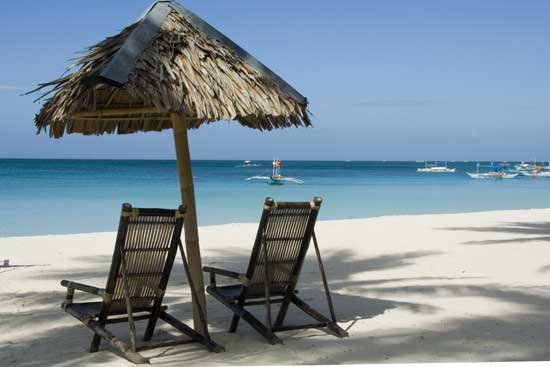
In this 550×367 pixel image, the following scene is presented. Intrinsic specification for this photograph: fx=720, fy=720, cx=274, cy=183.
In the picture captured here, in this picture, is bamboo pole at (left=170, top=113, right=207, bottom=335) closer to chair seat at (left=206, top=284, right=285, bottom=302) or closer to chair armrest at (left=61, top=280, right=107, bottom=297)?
chair seat at (left=206, top=284, right=285, bottom=302)

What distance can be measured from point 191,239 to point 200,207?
18.1 meters

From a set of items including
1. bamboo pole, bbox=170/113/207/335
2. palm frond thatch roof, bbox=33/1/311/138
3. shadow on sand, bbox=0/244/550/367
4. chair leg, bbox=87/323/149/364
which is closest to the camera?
chair leg, bbox=87/323/149/364

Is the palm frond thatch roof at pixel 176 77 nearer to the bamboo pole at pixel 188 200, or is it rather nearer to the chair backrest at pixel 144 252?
the bamboo pole at pixel 188 200

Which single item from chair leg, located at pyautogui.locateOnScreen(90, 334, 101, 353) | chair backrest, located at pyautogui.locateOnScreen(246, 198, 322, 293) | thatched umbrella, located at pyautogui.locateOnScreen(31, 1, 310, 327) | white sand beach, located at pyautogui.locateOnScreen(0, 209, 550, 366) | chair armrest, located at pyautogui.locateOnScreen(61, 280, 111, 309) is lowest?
white sand beach, located at pyautogui.locateOnScreen(0, 209, 550, 366)

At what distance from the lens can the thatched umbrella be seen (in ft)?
12.0

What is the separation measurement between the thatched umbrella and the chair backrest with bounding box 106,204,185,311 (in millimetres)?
430

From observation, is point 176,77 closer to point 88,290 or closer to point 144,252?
point 144,252

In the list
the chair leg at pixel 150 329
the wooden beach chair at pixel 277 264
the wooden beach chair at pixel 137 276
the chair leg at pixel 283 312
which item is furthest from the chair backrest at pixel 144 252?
the chair leg at pixel 283 312

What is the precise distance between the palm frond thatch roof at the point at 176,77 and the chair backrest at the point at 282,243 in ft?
1.81

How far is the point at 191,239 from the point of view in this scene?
4.24 m

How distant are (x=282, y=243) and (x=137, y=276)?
2.84ft

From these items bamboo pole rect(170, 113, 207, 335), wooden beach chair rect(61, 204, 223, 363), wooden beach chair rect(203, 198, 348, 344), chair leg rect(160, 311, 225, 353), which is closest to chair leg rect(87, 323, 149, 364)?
wooden beach chair rect(61, 204, 223, 363)

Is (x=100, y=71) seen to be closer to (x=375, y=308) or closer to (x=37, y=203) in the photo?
(x=375, y=308)

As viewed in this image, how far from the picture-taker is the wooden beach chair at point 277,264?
4.00m
